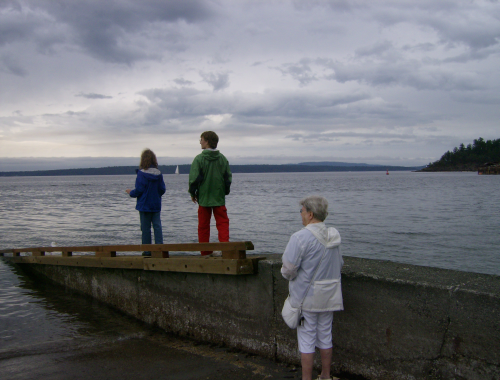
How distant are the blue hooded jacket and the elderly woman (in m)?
4.03

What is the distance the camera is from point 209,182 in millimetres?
5887

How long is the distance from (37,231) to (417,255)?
17.8m

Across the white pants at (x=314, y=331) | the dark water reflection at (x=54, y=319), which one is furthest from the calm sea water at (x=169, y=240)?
the white pants at (x=314, y=331)

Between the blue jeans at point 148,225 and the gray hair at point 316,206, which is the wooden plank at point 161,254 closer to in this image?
the blue jeans at point 148,225

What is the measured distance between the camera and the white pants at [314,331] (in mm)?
3508

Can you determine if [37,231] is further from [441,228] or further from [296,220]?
[441,228]

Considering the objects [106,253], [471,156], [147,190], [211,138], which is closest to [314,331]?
[211,138]

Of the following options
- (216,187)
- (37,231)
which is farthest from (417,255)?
(37,231)

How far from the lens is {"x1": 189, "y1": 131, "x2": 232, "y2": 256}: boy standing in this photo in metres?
5.77

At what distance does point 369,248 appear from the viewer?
14.9m

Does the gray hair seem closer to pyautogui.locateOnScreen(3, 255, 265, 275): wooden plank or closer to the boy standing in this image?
pyautogui.locateOnScreen(3, 255, 265, 275): wooden plank

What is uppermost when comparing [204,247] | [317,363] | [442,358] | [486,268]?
[204,247]

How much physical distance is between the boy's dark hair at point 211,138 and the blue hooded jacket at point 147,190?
158cm

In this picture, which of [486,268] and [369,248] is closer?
[486,268]
